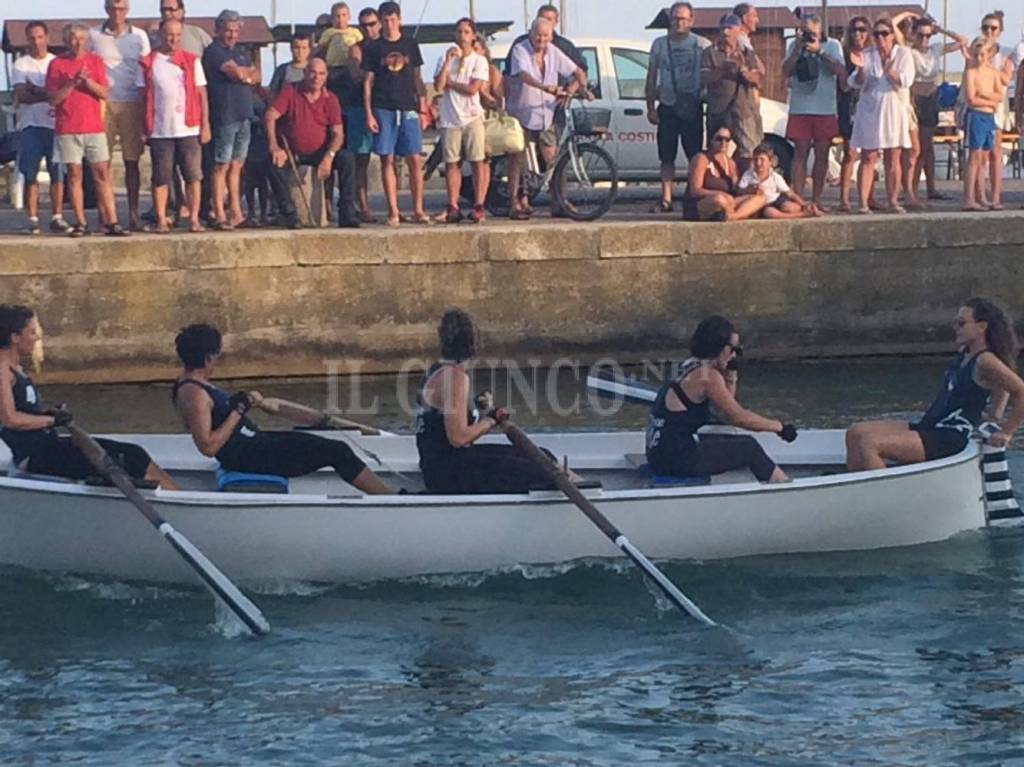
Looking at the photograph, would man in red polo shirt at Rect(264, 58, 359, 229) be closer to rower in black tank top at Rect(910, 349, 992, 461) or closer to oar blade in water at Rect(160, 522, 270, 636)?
rower in black tank top at Rect(910, 349, 992, 461)

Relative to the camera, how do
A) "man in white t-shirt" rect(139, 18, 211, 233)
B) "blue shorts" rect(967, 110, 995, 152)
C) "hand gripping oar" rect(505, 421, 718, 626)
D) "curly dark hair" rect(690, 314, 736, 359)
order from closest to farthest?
"hand gripping oar" rect(505, 421, 718, 626) < "curly dark hair" rect(690, 314, 736, 359) < "man in white t-shirt" rect(139, 18, 211, 233) < "blue shorts" rect(967, 110, 995, 152)

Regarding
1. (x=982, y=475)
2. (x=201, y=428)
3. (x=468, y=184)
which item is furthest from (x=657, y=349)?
(x=201, y=428)

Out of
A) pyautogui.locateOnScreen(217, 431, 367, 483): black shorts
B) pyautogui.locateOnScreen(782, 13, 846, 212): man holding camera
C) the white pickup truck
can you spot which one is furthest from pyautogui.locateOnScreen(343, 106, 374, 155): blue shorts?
pyautogui.locateOnScreen(217, 431, 367, 483): black shorts

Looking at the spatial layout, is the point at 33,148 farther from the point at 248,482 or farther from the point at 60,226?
the point at 248,482

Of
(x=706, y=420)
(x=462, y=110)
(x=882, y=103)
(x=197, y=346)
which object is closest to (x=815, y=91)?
(x=882, y=103)

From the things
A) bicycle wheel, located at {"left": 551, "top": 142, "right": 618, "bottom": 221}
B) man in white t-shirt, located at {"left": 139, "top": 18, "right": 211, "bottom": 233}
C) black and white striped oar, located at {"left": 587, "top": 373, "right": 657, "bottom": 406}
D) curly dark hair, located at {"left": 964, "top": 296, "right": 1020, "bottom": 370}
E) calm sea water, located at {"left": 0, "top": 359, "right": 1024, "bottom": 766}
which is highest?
man in white t-shirt, located at {"left": 139, "top": 18, "right": 211, "bottom": 233}

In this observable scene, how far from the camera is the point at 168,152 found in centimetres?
1509

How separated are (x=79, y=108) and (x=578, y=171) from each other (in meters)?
4.21

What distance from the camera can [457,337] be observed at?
9805mm

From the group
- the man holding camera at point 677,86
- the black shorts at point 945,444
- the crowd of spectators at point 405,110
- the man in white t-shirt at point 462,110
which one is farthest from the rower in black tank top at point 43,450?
the man holding camera at point 677,86

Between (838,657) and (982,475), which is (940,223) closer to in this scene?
(982,475)

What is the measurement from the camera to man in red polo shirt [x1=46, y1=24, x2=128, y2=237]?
14.6m

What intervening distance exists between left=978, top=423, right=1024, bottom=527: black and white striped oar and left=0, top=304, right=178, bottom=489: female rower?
4.33 m

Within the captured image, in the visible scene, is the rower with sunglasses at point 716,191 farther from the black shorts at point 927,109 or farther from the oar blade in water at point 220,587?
the oar blade in water at point 220,587
